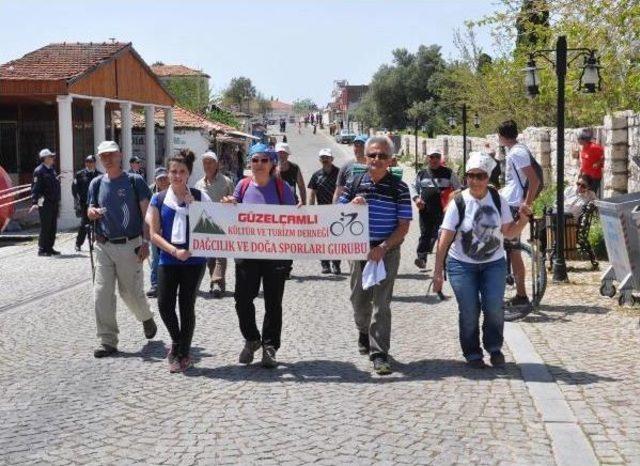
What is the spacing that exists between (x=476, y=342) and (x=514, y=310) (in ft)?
7.93

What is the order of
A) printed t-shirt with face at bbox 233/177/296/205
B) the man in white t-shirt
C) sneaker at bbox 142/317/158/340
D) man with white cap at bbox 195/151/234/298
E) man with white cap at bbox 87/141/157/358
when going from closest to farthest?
printed t-shirt with face at bbox 233/177/296/205 < man with white cap at bbox 87/141/157/358 < sneaker at bbox 142/317/158/340 < the man in white t-shirt < man with white cap at bbox 195/151/234/298

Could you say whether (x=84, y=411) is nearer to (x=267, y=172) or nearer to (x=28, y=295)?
(x=267, y=172)

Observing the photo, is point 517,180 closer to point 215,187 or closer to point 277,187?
point 277,187

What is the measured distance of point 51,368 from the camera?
784 cm

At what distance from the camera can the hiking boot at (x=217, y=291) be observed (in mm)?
11703

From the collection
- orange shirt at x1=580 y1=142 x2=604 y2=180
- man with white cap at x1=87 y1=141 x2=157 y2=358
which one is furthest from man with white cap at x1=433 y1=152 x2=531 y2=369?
orange shirt at x1=580 y1=142 x2=604 y2=180

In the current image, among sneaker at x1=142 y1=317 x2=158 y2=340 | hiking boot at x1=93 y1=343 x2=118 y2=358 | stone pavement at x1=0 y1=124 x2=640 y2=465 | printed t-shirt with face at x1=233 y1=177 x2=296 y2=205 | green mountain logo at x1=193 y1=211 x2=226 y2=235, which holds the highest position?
printed t-shirt with face at x1=233 y1=177 x2=296 y2=205

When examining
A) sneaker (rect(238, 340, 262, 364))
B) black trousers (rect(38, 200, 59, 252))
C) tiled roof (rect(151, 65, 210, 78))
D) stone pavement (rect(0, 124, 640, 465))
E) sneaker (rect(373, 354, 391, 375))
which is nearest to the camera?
stone pavement (rect(0, 124, 640, 465))

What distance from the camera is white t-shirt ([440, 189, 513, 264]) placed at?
762 centimetres

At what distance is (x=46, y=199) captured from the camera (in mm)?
17234

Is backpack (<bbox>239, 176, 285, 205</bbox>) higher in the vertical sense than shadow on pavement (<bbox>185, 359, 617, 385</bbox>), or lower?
higher

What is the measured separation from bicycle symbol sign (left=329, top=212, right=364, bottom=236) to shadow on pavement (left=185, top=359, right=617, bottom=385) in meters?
1.07

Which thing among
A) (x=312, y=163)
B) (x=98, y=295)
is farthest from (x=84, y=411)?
(x=312, y=163)

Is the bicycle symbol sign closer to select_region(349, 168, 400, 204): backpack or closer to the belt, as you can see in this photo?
select_region(349, 168, 400, 204): backpack
